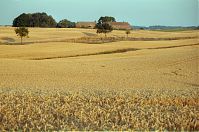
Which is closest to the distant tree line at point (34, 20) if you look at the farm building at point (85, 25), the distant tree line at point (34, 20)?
the distant tree line at point (34, 20)

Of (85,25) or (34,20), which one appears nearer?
(34,20)

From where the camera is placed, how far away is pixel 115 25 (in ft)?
444

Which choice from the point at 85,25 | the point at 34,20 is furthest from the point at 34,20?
the point at 85,25

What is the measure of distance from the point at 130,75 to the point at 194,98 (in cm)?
1178

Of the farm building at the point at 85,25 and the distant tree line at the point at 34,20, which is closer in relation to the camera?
the distant tree line at the point at 34,20

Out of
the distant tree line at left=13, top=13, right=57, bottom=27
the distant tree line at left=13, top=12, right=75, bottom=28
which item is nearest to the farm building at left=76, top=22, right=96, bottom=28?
the distant tree line at left=13, top=12, right=75, bottom=28

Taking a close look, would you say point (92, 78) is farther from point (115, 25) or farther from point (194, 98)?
point (115, 25)

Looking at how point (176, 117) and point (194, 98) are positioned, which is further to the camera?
point (194, 98)

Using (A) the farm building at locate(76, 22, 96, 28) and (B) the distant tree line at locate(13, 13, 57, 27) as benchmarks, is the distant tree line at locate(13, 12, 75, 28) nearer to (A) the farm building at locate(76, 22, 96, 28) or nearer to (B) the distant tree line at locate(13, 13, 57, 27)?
(B) the distant tree line at locate(13, 13, 57, 27)

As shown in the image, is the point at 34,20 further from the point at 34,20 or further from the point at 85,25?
the point at 85,25

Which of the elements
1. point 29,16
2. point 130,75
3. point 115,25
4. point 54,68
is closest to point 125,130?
point 130,75

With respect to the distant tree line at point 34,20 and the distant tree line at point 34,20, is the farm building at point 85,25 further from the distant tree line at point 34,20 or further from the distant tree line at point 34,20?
the distant tree line at point 34,20

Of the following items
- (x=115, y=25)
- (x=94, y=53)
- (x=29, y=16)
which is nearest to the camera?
(x=94, y=53)

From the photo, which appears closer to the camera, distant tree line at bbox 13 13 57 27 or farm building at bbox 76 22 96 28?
distant tree line at bbox 13 13 57 27
